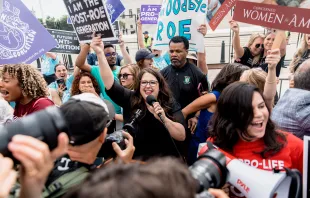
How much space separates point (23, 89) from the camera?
8.22 ft

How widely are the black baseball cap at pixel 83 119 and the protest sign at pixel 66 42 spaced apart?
443cm

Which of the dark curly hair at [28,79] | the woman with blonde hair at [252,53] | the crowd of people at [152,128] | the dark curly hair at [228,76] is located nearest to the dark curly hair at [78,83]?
the crowd of people at [152,128]

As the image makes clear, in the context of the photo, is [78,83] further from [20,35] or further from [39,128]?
[39,128]

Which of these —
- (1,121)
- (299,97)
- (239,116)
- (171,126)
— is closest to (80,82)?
(1,121)

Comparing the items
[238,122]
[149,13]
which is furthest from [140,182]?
[149,13]

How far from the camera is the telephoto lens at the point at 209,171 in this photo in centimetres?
104

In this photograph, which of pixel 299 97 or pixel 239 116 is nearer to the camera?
pixel 239 116

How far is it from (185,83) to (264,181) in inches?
80.5

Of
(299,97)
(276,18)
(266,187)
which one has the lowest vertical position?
(266,187)

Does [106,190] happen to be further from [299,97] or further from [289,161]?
Result: [299,97]

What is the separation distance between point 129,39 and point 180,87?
13111 mm

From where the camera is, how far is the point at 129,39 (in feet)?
52.0

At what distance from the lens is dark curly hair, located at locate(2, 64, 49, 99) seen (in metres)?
2.52

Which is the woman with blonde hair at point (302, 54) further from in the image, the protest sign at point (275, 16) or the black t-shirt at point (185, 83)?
the protest sign at point (275, 16)
